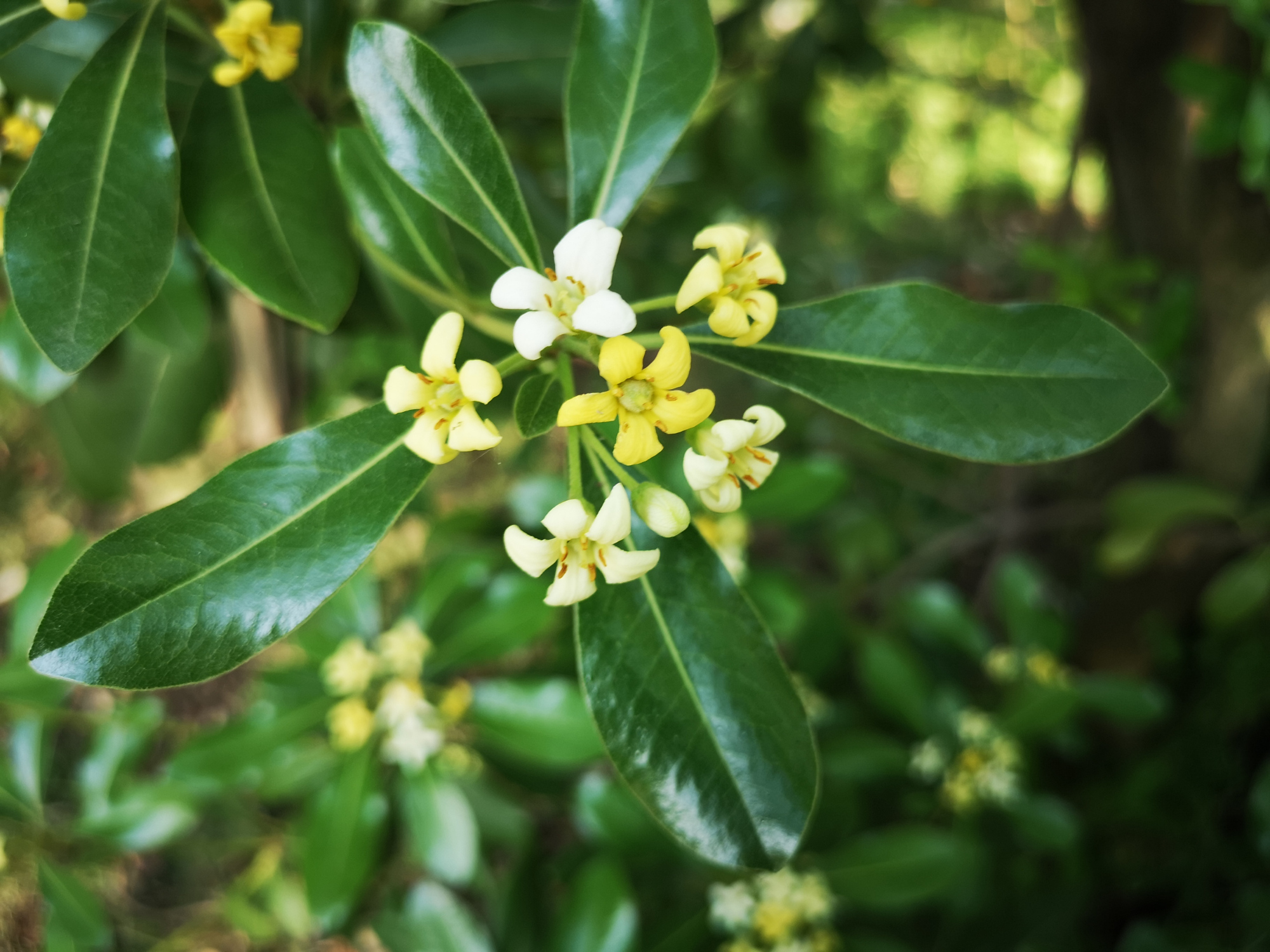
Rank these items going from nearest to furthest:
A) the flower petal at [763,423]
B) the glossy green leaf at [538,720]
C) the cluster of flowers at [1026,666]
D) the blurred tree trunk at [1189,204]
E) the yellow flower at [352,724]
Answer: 1. the flower petal at [763,423]
2. the glossy green leaf at [538,720]
3. the yellow flower at [352,724]
4. the blurred tree trunk at [1189,204]
5. the cluster of flowers at [1026,666]

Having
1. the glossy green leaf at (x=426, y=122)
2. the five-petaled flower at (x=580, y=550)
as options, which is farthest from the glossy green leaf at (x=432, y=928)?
the glossy green leaf at (x=426, y=122)

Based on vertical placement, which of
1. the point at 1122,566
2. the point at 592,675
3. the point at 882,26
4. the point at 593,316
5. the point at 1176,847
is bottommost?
the point at 1176,847

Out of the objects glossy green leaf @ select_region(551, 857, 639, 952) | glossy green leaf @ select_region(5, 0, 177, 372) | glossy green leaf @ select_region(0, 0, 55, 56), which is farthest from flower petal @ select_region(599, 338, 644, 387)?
glossy green leaf @ select_region(551, 857, 639, 952)

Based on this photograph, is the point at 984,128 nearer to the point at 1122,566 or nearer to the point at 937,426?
the point at 1122,566

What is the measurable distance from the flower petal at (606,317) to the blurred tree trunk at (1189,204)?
162 cm

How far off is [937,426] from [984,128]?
3.91 meters

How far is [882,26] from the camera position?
3.76 m

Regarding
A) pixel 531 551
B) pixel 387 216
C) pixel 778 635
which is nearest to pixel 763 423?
pixel 531 551

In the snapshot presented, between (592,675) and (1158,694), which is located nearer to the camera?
(592,675)

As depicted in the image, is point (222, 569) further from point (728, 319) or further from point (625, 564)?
point (728, 319)

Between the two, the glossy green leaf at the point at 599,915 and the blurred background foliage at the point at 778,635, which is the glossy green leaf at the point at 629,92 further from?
the glossy green leaf at the point at 599,915

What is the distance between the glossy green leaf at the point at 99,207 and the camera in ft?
2.60

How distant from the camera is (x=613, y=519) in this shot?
0.74m

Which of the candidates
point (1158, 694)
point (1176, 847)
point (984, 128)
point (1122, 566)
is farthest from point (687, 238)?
point (984, 128)
